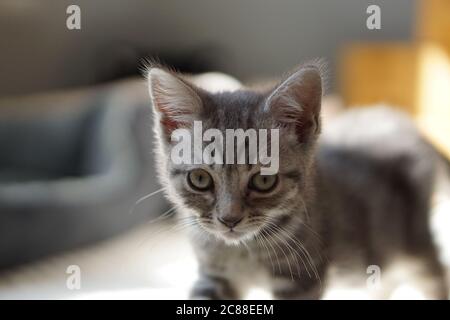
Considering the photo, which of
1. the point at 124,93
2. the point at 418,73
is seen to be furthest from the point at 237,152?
the point at 124,93

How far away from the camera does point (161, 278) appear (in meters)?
1.13

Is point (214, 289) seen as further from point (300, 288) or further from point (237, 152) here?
point (237, 152)

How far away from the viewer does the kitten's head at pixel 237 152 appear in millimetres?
801

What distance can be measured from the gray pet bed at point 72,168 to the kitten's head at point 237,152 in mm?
500

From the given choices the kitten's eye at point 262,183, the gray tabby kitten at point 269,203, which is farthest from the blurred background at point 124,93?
the kitten's eye at point 262,183

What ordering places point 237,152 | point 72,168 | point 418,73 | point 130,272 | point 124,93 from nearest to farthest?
point 237,152 → point 130,272 → point 418,73 → point 124,93 → point 72,168

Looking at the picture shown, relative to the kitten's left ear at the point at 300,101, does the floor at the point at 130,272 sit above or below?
below

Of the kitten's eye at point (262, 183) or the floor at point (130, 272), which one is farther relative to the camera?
the floor at point (130, 272)

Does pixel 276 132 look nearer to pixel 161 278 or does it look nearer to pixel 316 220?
pixel 316 220

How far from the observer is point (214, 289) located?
930mm

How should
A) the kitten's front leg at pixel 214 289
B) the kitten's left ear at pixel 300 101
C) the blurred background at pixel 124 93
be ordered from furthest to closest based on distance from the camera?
the blurred background at pixel 124 93 → the kitten's front leg at pixel 214 289 → the kitten's left ear at pixel 300 101

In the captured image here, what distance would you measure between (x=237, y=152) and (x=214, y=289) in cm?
25

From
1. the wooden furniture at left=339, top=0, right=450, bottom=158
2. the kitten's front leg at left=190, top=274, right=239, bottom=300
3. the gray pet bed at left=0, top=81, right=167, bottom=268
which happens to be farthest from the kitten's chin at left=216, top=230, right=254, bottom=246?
the wooden furniture at left=339, top=0, right=450, bottom=158

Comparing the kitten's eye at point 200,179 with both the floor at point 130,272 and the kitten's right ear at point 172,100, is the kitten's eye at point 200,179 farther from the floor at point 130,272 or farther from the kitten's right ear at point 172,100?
the floor at point 130,272
